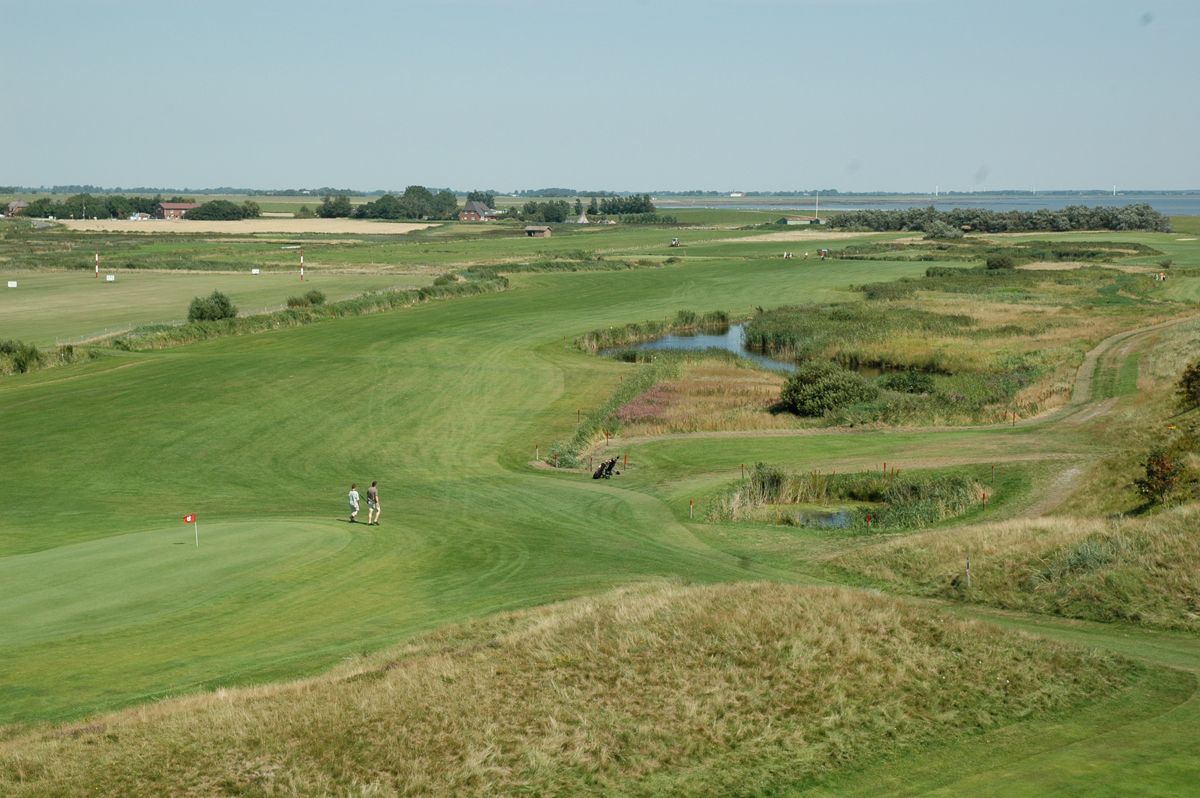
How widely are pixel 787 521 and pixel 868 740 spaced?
18664mm

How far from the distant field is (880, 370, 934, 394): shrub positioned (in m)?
52.0

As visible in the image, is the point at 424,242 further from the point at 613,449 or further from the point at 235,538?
the point at 235,538

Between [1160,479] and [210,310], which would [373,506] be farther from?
[210,310]

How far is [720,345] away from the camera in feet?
277

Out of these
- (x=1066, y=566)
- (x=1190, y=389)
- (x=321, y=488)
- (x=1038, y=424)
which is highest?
(x=1190, y=389)

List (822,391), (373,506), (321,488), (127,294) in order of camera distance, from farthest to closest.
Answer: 1. (127,294)
2. (822,391)
3. (321,488)
4. (373,506)

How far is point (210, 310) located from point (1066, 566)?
2766 inches

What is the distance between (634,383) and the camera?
58688mm

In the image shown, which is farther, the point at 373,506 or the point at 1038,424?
the point at 1038,424

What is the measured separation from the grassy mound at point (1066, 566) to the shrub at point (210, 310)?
211 ft

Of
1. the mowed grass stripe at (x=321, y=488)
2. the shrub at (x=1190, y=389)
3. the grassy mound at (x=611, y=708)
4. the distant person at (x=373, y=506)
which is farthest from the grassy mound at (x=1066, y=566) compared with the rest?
the shrub at (x=1190, y=389)

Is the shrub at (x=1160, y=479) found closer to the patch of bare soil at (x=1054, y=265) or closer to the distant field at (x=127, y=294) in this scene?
the distant field at (x=127, y=294)

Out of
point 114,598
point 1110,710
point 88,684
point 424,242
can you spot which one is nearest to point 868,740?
point 1110,710

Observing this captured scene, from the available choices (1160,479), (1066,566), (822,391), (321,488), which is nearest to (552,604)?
(1066,566)
